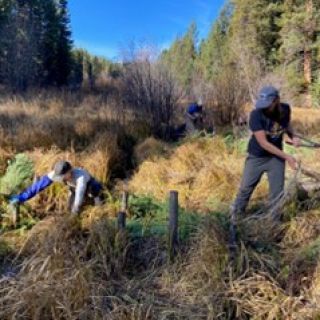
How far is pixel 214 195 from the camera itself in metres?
5.52

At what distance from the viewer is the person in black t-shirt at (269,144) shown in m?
3.81

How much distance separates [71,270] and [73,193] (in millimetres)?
1940

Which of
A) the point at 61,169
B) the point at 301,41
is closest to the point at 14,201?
the point at 61,169

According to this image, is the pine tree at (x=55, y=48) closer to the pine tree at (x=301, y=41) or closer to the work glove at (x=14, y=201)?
the pine tree at (x=301, y=41)

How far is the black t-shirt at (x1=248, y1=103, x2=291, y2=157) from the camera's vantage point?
3.86m

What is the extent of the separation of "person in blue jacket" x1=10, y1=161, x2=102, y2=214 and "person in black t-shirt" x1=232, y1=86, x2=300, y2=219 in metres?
1.77

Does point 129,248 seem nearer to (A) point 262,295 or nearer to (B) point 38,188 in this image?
(A) point 262,295

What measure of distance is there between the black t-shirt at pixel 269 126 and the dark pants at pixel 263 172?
0.07 m

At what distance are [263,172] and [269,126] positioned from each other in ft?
1.42

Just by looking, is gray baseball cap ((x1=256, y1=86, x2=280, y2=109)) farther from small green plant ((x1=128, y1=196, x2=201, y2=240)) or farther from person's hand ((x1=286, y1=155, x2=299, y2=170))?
small green plant ((x1=128, y1=196, x2=201, y2=240))

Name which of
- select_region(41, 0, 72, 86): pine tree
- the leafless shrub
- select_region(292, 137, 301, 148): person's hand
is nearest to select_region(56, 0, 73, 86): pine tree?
select_region(41, 0, 72, 86): pine tree

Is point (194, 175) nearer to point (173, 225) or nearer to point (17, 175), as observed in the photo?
point (17, 175)

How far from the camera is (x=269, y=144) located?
12.5 feet

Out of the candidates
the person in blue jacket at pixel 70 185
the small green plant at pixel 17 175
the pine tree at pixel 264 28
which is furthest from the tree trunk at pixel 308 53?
the person in blue jacket at pixel 70 185
